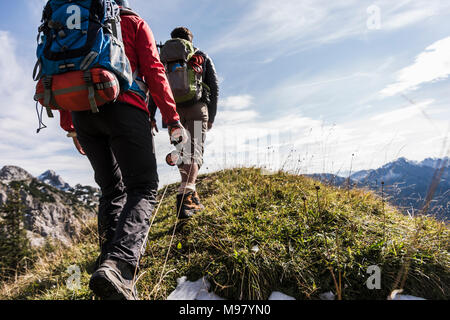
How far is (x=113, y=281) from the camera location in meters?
1.50

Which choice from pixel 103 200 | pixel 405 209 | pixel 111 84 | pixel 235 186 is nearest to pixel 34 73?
pixel 111 84

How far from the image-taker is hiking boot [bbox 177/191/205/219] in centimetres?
318

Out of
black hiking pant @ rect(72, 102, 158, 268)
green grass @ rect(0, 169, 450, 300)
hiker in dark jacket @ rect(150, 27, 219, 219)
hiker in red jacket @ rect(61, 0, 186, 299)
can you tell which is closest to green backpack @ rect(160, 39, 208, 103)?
hiker in dark jacket @ rect(150, 27, 219, 219)

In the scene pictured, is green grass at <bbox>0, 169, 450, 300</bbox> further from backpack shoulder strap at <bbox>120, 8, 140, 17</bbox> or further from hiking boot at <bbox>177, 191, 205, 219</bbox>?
backpack shoulder strap at <bbox>120, 8, 140, 17</bbox>

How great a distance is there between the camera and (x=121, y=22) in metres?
2.08

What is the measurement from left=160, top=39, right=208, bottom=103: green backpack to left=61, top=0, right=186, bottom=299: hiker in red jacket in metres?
1.10

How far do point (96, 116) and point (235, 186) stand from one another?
308 centimetres

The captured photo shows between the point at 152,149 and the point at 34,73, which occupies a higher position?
the point at 34,73


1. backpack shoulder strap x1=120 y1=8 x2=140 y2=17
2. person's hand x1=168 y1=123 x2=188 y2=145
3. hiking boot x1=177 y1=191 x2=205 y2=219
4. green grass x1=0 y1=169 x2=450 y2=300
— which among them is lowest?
green grass x1=0 y1=169 x2=450 y2=300

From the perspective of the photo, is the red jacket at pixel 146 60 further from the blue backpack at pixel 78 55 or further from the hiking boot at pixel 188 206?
the hiking boot at pixel 188 206

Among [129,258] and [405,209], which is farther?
[405,209]
